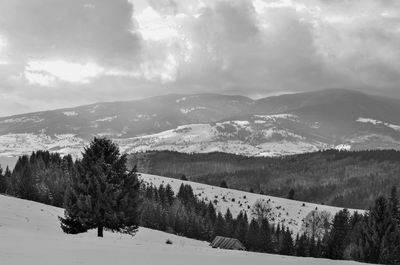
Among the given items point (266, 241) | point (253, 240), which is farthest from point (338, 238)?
point (253, 240)

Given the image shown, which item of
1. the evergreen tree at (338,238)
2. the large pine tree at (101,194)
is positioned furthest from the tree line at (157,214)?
the evergreen tree at (338,238)

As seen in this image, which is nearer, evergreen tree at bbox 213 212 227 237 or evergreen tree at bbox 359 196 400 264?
evergreen tree at bbox 359 196 400 264

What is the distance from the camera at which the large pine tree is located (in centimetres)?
3984

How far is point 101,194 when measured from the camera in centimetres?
3975

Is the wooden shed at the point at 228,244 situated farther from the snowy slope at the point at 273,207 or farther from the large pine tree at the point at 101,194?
the snowy slope at the point at 273,207

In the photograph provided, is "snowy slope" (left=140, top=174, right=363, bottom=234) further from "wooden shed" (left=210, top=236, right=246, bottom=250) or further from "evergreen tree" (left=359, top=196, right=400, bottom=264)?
"evergreen tree" (left=359, top=196, right=400, bottom=264)

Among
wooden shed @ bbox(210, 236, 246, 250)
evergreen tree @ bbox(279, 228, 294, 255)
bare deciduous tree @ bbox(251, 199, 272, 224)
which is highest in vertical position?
bare deciduous tree @ bbox(251, 199, 272, 224)

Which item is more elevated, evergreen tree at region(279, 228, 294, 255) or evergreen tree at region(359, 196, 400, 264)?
evergreen tree at region(359, 196, 400, 264)

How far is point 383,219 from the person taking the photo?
5684 centimetres

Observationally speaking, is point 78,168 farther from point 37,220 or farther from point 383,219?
point 383,219

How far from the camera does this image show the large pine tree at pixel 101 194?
39844 mm

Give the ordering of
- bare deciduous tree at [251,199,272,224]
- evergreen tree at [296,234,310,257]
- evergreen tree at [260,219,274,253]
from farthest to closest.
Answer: bare deciduous tree at [251,199,272,224] < evergreen tree at [260,219,274,253] < evergreen tree at [296,234,310,257]

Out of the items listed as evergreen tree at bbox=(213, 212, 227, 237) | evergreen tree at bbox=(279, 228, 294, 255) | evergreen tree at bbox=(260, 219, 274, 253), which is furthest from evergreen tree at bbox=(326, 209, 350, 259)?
evergreen tree at bbox=(213, 212, 227, 237)

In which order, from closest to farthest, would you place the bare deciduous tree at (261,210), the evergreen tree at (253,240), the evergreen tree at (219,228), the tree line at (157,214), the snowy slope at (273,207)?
the tree line at (157,214) < the evergreen tree at (253,240) < the evergreen tree at (219,228) < the bare deciduous tree at (261,210) < the snowy slope at (273,207)
